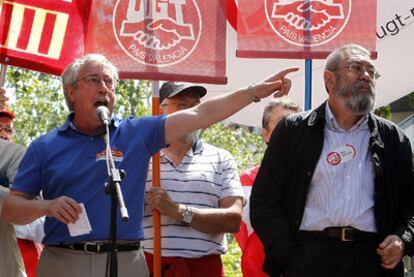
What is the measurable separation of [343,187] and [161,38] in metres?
1.76

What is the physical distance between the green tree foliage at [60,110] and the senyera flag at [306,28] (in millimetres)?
12662

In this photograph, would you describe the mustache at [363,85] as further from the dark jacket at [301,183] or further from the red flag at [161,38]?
the red flag at [161,38]

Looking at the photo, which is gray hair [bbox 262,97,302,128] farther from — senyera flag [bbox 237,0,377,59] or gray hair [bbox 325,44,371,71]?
gray hair [bbox 325,44,371,71]

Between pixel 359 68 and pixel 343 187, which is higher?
pixel 359 68

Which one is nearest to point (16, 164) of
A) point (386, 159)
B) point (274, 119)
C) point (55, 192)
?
point (55, 192)

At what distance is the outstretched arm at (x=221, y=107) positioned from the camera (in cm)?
540

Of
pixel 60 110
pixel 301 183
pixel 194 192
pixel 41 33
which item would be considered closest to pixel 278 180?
pixel 301 183

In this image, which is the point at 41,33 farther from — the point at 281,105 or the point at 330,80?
the point at 330,80

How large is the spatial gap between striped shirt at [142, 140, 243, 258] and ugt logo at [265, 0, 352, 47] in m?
0.92

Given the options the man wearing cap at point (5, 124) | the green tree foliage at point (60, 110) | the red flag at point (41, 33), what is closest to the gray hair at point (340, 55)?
the red flag at point (41, 33)

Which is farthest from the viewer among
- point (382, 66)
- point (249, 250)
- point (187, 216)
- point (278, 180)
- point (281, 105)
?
point (382, 66)

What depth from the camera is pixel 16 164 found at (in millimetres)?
6309

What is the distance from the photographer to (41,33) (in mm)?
7020

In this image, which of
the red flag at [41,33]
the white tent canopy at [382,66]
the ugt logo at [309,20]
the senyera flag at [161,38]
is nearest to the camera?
the senyera flag at [161,38]
